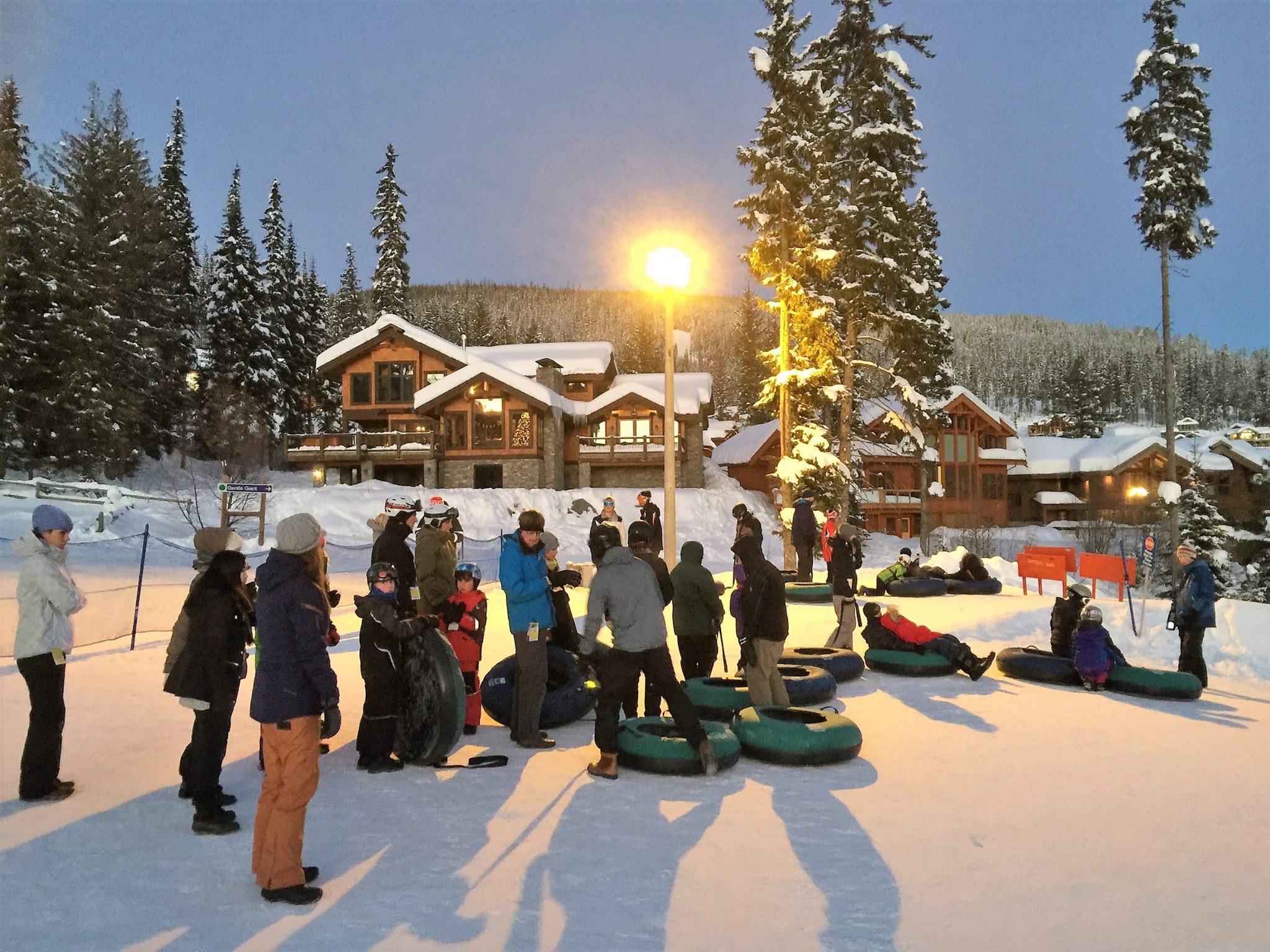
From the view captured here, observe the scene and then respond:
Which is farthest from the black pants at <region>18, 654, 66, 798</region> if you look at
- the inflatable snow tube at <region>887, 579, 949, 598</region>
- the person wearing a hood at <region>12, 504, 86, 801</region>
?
the inflatable snow tube at <region>887, 579, 949, 598</region>

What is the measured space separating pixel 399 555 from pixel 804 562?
12.2m

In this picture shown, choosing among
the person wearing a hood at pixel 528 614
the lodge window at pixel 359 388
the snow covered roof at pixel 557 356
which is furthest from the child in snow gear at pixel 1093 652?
the lodge window at pixel 359 388

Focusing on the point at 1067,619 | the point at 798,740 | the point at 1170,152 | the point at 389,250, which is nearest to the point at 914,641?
the point at 1067,619

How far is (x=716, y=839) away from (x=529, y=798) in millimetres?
1431

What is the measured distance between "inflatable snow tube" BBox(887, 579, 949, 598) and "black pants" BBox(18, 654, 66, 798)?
14.4 m

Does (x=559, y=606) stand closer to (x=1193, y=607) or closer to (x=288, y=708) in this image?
(x=288, y=708)

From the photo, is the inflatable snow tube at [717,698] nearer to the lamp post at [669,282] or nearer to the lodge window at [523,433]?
the lamp post at [669,282]

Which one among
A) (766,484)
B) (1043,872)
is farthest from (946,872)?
(766,484)

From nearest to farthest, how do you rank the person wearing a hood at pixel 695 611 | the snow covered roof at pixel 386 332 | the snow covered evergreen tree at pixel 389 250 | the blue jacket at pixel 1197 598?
the person wearing a hood at pixel 695 611
the blue jacket at pixel 1197 598
the snow covered roof at pixel 386 332
the snow covered evergreen tree at pixel 389 250

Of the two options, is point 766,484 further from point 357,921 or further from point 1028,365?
point 1028,365

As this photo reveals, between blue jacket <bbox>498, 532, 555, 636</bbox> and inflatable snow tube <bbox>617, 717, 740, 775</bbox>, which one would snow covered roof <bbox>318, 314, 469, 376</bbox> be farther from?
inflatable snow tube <bbox>617, 717, 740, 775</bbox>

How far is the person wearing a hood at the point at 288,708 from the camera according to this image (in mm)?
4023

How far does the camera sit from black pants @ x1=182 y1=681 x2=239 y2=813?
193 inches

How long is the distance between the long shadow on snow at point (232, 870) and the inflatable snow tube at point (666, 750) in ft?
3.32
